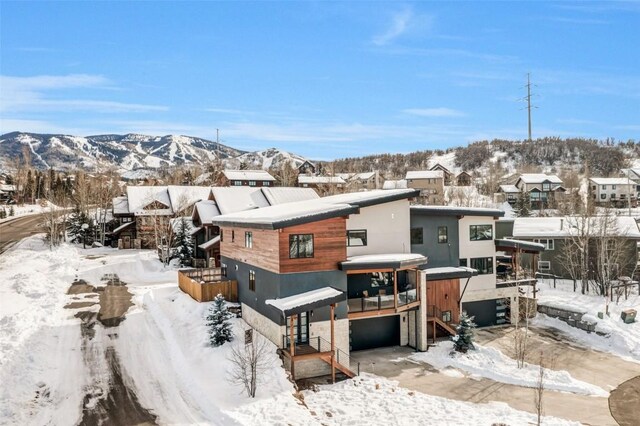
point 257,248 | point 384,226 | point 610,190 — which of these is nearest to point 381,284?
point 384,226

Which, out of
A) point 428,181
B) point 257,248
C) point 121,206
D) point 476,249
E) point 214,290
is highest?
point 428,181

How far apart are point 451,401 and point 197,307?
13.5m

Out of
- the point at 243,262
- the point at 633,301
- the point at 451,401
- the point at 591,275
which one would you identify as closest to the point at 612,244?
the point at 591,275

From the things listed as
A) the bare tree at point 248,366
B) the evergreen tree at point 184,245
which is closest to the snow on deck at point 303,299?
the bare tree at point 248,366

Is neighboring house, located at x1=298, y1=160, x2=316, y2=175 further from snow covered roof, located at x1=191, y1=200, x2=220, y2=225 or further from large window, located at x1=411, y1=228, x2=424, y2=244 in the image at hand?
large window, located at x1=411, y1=228, x2=424, y2=244

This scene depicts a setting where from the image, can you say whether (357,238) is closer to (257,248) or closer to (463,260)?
(257,248)

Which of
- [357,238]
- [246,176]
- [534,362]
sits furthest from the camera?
[246,176]

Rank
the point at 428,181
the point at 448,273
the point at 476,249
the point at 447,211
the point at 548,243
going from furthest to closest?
the point at 428,181, the point at 548,243, the point at 476,249, the point at 447,211, the point at 448,273

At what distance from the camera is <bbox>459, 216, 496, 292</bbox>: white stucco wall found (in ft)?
89.3

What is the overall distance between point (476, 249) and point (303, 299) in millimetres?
13613

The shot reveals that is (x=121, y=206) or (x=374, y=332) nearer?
(x=374, y=332)

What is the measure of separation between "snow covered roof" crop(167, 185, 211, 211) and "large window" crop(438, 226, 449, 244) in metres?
33.7

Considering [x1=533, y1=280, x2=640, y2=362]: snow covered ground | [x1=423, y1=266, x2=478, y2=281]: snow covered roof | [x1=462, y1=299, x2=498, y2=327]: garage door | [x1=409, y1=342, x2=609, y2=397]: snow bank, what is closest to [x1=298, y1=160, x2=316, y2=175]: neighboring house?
[x1=533, y1=280, x2=640, y2=362]: snow covered ground

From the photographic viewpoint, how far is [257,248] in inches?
864
